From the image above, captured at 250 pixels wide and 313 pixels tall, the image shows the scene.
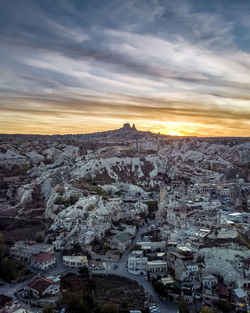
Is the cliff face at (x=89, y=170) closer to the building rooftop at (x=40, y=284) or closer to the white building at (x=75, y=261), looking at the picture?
the white building at (x=75, y=261)

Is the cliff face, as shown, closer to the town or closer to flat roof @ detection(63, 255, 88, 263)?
the town

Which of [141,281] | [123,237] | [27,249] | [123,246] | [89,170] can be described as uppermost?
[89,170]

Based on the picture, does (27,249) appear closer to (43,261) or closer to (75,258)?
(43,261)

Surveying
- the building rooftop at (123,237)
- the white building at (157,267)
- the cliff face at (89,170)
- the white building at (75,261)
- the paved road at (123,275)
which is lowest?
the paved road at (123,275)

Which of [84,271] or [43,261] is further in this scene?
[43,261]

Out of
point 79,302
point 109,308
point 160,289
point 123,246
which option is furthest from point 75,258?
point 109,308

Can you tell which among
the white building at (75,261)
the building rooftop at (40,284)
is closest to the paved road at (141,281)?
the white building at (75,261)

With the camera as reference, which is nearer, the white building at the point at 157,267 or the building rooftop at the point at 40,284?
the building rooftop at the point at 40,284

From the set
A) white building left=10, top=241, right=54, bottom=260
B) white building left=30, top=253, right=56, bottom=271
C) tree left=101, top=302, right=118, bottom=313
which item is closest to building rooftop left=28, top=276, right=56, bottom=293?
white building left=30, top=253, right=56, bottom=271

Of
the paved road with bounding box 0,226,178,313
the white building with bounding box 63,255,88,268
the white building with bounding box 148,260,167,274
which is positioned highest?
the white building with bounding box 148,260,167,274

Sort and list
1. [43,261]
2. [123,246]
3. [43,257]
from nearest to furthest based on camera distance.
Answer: [43,261] < [43,257] < [123,246]
